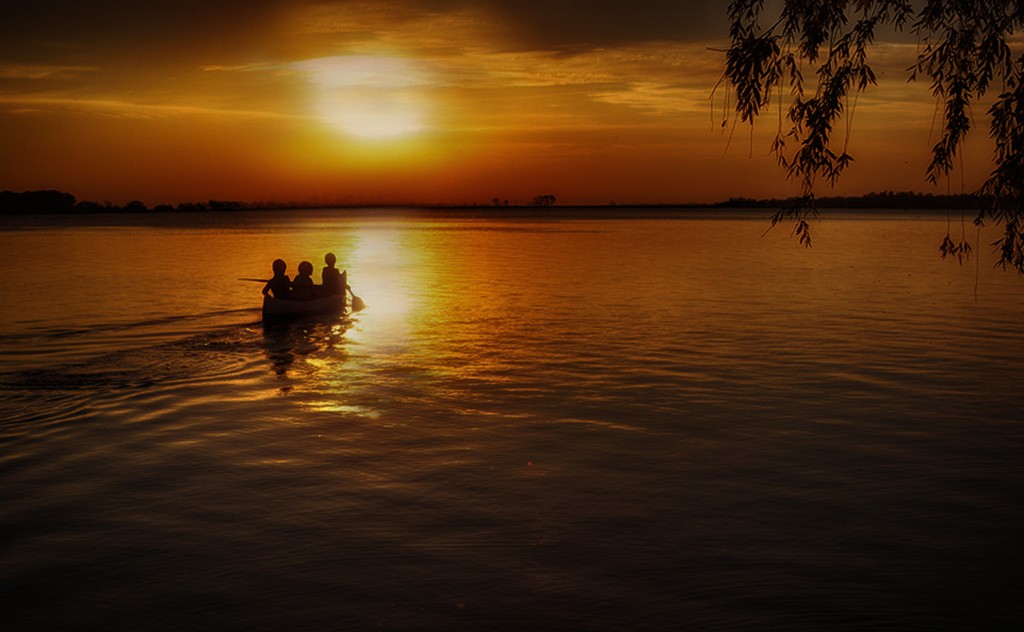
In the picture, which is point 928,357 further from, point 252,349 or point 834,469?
point 252,349

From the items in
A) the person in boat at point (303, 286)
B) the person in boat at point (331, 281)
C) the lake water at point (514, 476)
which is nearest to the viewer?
the lake water at point (514, 476)

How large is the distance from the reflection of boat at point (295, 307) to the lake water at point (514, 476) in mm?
809

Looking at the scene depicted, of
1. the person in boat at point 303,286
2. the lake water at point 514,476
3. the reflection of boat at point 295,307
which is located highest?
the person in boat at point 303,286

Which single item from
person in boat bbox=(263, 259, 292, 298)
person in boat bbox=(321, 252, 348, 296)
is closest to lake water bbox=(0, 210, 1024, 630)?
person in boat bbox=(263, 259, 292, 298)

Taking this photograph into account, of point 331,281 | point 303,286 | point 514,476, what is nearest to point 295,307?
point 303,286

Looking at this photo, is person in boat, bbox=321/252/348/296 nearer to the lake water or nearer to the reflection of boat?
the reflection of boat

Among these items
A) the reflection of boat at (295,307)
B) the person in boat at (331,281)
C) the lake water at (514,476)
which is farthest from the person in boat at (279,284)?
the person in boat at (331,281)

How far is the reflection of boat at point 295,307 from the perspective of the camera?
2658 centimetres

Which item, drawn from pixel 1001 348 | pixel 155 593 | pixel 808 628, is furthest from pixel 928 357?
pixel 155 593

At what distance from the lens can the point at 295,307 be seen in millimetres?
27047

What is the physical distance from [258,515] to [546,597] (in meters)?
3.98

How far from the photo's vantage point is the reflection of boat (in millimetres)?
26578

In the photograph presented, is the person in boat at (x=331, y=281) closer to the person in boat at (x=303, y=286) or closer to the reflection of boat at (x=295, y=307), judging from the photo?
the reflection of boat at (x=295, y=307)

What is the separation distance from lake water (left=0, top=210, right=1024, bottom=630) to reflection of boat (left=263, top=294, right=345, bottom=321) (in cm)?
81
